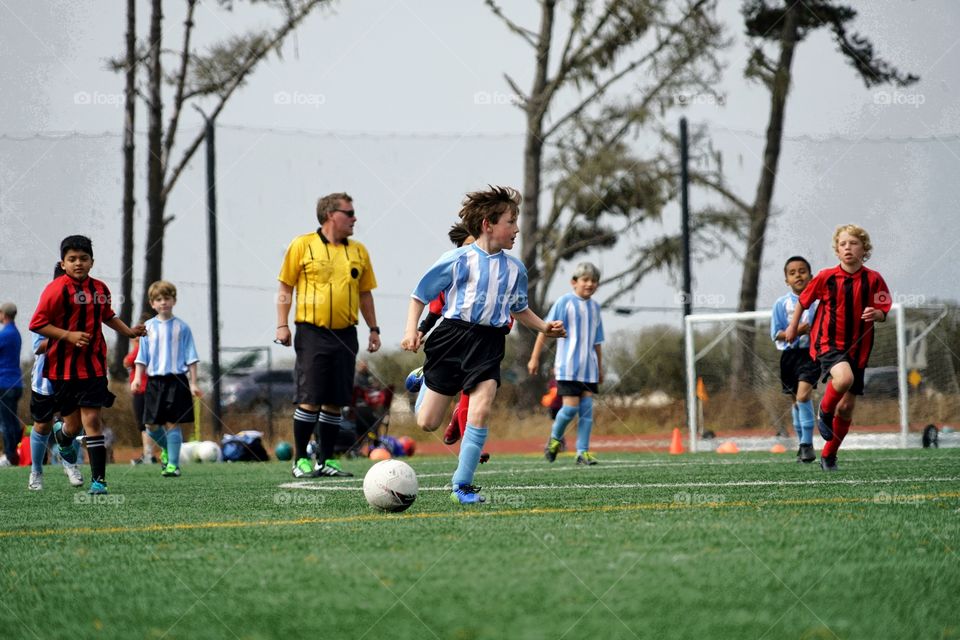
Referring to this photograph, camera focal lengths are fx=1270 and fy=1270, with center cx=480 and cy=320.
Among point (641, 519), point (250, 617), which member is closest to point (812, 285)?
point (641, 519)

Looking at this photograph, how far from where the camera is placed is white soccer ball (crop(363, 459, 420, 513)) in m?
5.90

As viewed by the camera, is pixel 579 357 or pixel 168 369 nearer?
→ pixel 168 369

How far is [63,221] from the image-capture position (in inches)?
824

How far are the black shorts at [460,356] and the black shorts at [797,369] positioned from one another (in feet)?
18.2

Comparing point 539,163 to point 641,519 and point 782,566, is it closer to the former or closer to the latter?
point 641,519

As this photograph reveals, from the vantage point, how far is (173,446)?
11.7 metres

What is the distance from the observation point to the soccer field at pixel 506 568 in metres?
2.95

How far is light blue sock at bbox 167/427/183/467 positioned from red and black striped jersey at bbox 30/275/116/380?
3.32m

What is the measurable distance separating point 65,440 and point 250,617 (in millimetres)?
6503

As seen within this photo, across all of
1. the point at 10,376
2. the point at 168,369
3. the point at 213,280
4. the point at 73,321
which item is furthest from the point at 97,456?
the point at 213,280

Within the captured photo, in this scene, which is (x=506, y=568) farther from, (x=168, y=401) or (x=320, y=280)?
(x=168, y=401)

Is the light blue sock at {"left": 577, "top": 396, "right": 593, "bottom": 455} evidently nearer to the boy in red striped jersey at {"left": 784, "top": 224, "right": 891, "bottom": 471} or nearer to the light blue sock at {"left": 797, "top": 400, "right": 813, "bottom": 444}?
the light blue sock at {"left": 797, "top": 400, "right": 813, "bottom": 444}

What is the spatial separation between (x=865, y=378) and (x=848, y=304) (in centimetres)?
802

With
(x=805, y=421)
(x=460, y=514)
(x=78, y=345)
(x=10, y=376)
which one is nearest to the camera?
(x=460, y=514)
